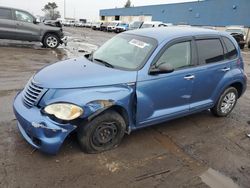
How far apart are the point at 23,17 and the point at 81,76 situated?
11.5 meters

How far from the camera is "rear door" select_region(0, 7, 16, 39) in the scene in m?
13.3

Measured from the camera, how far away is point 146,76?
4.06 meters

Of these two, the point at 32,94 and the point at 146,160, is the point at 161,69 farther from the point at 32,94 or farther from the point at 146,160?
the point at 32,94

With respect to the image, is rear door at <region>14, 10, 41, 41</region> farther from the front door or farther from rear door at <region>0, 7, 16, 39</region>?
the front door

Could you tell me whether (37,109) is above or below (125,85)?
below

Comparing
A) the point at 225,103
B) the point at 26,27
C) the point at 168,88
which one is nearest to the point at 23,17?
the point at 26,27

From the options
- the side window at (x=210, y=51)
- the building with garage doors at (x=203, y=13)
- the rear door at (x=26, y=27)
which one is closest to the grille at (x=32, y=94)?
the side window at (x=210, y=51)

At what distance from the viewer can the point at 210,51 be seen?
5020 mm

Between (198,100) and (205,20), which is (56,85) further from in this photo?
(205,20)

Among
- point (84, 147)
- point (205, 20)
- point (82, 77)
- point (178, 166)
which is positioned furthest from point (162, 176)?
point (205, 20)

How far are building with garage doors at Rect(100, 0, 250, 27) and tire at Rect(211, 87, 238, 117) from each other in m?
32.6

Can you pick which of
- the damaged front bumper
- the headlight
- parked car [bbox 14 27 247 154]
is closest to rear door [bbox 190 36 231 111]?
parked car [bbox 14 27 247 154]

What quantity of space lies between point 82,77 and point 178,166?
1.81 m

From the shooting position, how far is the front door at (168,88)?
407cm
